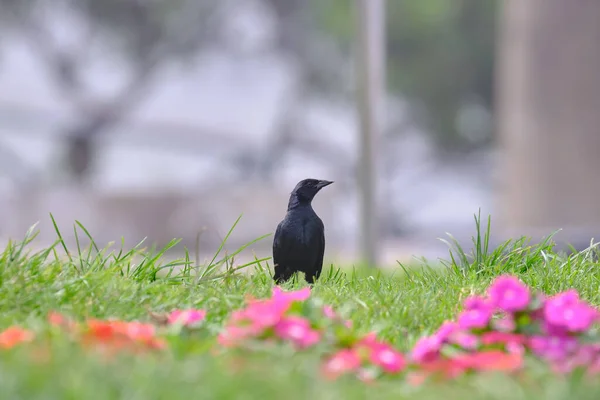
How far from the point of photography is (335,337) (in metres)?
3.21

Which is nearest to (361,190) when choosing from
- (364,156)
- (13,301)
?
(364,156)

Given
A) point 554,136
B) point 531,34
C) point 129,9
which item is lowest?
point 554,136

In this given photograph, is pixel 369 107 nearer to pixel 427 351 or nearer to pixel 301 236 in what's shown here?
pixel 301 236

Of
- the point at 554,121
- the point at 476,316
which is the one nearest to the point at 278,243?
the point at 476,316

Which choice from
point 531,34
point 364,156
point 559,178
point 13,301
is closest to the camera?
point 13,301

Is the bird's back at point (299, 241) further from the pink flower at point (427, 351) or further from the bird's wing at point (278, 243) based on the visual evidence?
the pink flower at point (427, 351)

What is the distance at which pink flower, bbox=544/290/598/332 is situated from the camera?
303 centimetres

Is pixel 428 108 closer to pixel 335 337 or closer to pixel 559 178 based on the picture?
pixel 559 178

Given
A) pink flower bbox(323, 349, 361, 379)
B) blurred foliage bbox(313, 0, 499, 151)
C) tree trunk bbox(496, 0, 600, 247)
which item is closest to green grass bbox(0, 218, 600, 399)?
pink flower bbox(323, 349, 361, 379)

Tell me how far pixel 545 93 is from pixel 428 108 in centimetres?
1045

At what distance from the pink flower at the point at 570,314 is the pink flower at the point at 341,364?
2.32 ft

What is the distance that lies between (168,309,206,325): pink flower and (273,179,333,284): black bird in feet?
2.79

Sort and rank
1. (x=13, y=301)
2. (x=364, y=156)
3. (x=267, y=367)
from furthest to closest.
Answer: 1. (x=364, y=156)
2. (x=13, y=301)
3. (x=267, y=367)

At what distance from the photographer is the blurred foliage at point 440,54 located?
2522 centimetres
